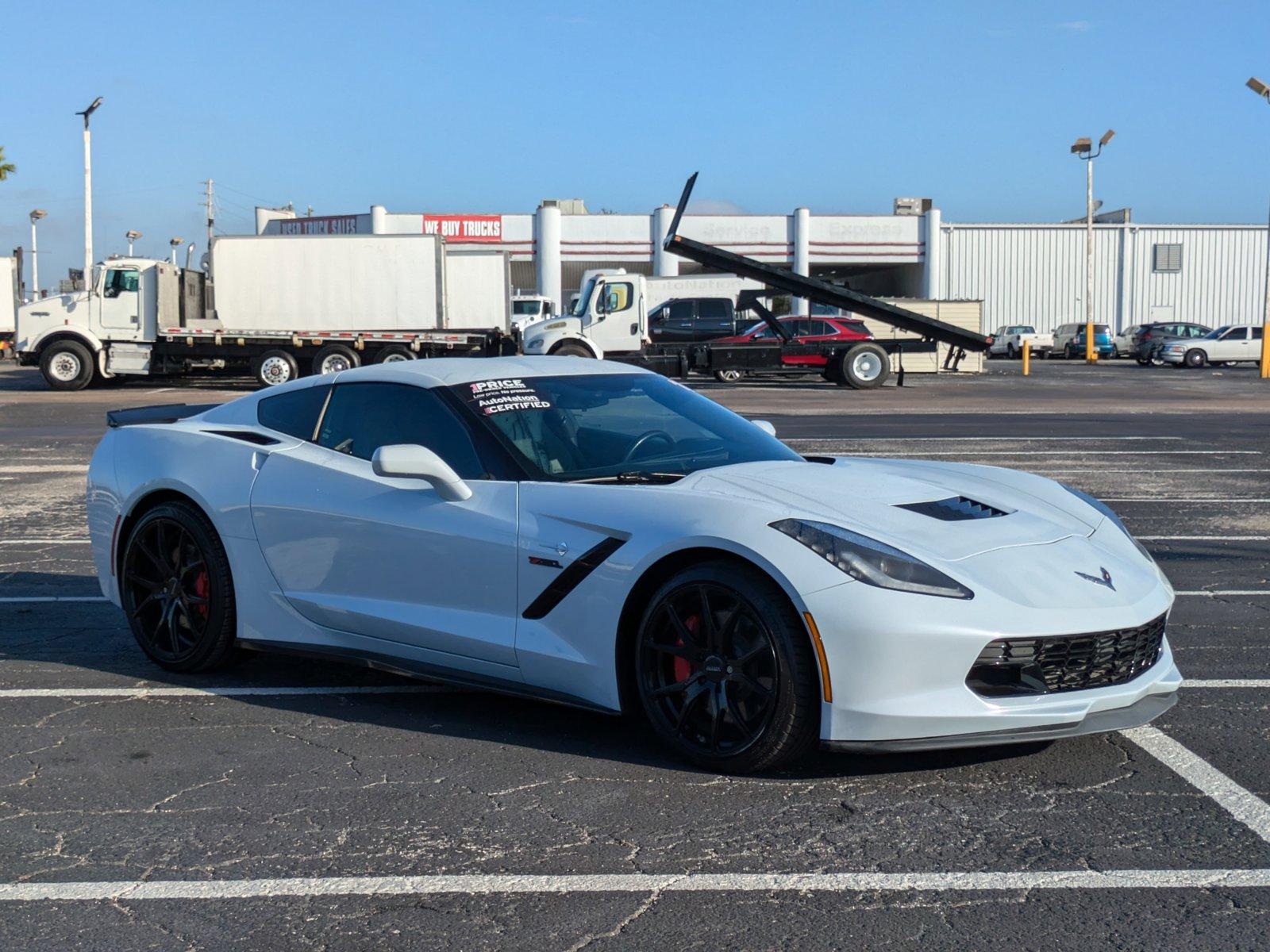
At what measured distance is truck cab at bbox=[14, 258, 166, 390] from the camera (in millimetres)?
27984

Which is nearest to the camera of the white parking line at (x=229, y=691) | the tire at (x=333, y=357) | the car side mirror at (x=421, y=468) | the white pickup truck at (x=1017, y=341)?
the car side mirror at (x=421, y=468)

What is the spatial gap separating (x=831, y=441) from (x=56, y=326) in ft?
60.1

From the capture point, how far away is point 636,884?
3.47 metres

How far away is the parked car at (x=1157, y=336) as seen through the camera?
4828cm

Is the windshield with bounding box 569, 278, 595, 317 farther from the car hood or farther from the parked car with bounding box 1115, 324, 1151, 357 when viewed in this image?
the parked car with bounding box 1115, 324, 1151, 357

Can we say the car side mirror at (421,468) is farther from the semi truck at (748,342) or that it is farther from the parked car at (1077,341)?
the parked car at (1077,341)

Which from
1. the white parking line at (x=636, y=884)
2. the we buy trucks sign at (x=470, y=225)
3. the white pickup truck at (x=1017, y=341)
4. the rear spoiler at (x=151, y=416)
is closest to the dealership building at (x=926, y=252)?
the we buy trucks sign at (x=470, y=225)

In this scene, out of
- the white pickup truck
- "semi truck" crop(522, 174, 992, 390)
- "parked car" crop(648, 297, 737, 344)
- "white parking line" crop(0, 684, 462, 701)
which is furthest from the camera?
the white pickup truck

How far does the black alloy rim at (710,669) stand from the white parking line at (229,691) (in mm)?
1256

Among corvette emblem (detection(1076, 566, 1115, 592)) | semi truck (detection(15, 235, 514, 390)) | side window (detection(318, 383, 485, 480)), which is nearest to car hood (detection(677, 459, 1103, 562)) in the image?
corvette emblem (detection(1076, 566, 1115, 592))

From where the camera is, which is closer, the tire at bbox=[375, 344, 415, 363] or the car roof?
the car roof

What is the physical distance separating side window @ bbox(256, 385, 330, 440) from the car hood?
1.73 m

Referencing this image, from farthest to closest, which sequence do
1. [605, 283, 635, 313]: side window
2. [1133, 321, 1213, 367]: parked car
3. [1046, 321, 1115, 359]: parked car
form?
1. [1046, 321, 1115, 359]: parked car
2. [1133, 321, 1213, 367]: parked car
3. [605, 283, 635, 313]: side window

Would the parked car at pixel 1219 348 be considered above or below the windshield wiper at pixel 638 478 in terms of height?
above
